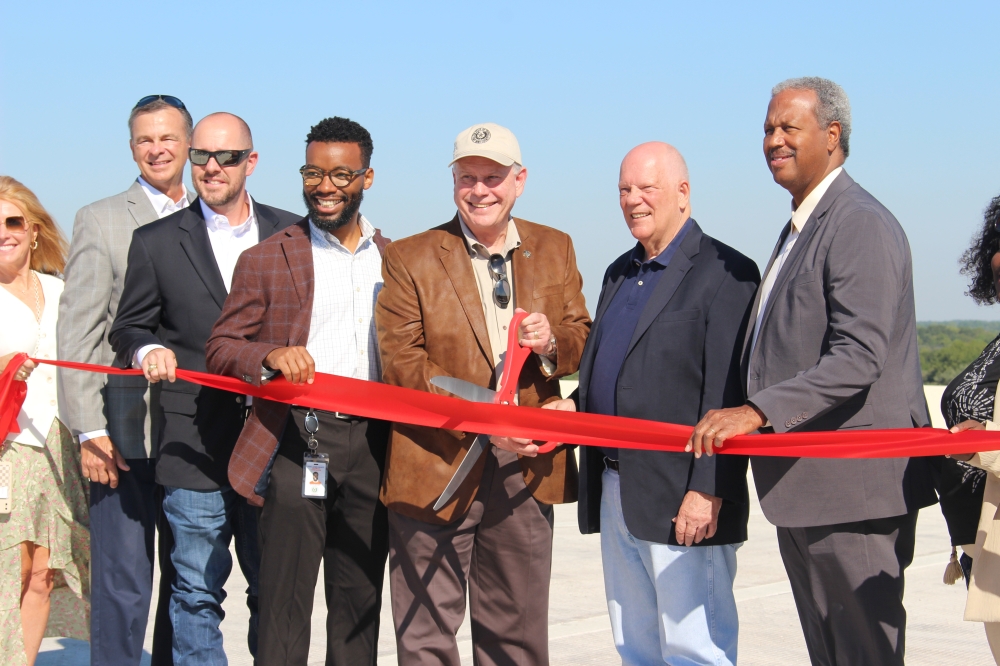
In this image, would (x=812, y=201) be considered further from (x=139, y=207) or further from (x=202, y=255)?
(x=139, y=207)

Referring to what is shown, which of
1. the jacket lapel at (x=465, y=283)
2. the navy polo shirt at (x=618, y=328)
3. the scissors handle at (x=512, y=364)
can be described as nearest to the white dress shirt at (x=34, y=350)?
the jacket lapel at (x=465, y=283)

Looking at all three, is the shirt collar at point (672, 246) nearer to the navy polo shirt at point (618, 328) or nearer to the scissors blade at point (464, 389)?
the navy polo shirt at point (618, 328)

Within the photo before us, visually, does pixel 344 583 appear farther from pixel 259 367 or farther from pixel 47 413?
pixel 47 413

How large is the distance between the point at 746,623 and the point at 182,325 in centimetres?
385

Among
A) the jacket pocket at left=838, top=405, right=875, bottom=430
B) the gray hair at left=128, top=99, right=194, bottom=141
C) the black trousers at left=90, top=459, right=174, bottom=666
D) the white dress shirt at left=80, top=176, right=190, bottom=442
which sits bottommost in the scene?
the black trousers at left=90, top=459, right=174, bottom=666

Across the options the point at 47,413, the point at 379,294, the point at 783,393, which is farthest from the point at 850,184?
the point at 47,413

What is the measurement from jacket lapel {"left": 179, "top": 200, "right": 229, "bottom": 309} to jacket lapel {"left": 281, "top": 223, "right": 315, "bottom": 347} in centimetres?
45

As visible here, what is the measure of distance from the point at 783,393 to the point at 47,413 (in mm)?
3531

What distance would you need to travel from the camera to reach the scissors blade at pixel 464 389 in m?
3.61

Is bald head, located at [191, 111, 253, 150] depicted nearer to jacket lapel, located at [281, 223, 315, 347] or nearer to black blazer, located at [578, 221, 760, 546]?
jacket lapel, located at [281, 223, 315, 347]

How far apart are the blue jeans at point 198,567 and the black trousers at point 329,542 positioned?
35 cm

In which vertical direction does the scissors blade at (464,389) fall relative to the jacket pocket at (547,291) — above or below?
below

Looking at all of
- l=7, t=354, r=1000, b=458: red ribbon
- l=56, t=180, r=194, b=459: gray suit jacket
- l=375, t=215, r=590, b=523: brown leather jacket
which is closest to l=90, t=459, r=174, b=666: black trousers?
l=56, t=180, r=194, b=459: gray suit jacket

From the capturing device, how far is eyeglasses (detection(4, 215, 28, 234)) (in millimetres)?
4752
